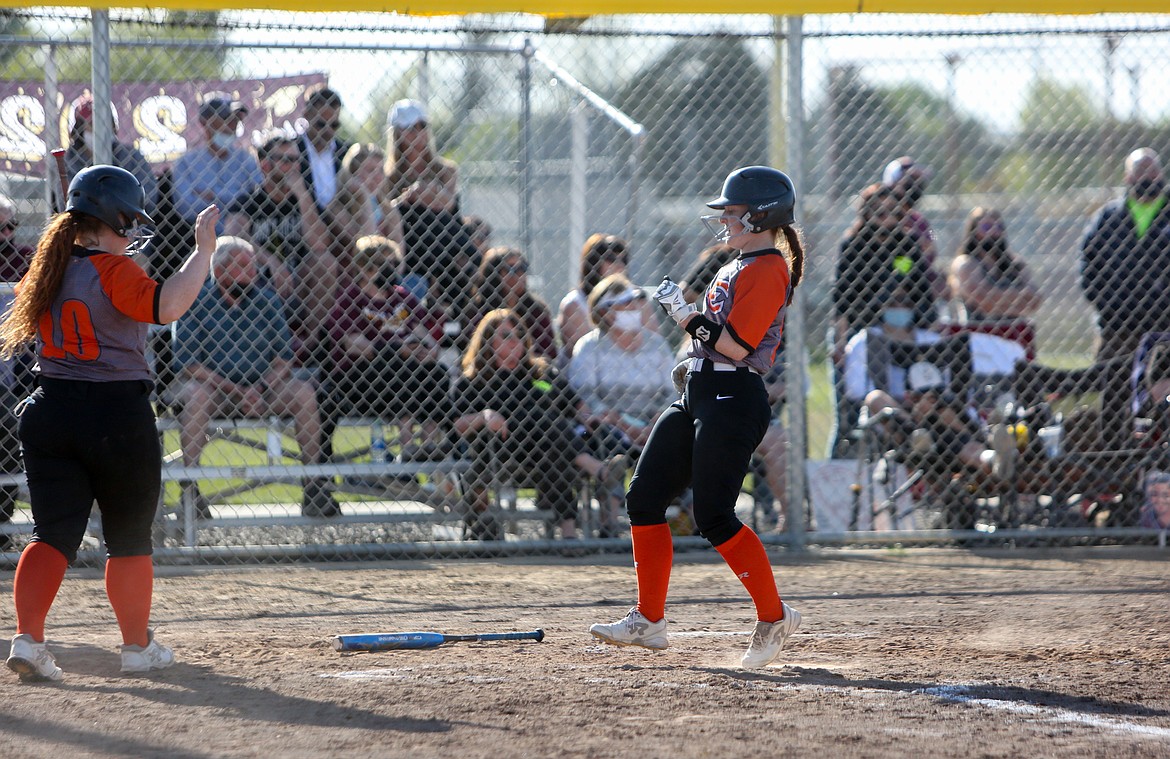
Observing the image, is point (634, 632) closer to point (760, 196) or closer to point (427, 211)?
point (760, 196)

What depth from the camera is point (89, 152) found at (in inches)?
268

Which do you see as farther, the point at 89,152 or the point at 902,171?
the point at 902,171

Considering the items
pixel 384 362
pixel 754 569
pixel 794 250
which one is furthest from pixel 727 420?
pixel 384 362

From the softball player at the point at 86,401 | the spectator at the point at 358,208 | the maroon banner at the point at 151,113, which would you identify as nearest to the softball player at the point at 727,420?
the softball player at the point at 86,401

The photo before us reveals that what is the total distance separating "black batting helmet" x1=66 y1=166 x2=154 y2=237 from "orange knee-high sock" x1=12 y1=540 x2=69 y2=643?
1.11 meters

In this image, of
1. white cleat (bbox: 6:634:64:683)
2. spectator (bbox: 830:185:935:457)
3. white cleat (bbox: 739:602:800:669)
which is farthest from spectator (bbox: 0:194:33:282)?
spectator (bbox: 830:185:935:457)

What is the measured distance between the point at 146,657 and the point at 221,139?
369 cm

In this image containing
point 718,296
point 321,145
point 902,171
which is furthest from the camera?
point 902,171

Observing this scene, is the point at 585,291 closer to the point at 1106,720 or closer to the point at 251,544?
the point at 251,544

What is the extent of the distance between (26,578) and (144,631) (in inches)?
17.1

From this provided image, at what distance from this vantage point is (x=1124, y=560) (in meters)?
7.10

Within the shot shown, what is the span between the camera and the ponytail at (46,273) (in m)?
4.28

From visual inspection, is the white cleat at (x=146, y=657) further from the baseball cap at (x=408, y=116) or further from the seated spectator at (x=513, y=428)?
the baseball cap at (x=408, y=116)

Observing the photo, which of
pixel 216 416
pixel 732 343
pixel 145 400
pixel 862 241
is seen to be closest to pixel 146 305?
pixel 145 400
